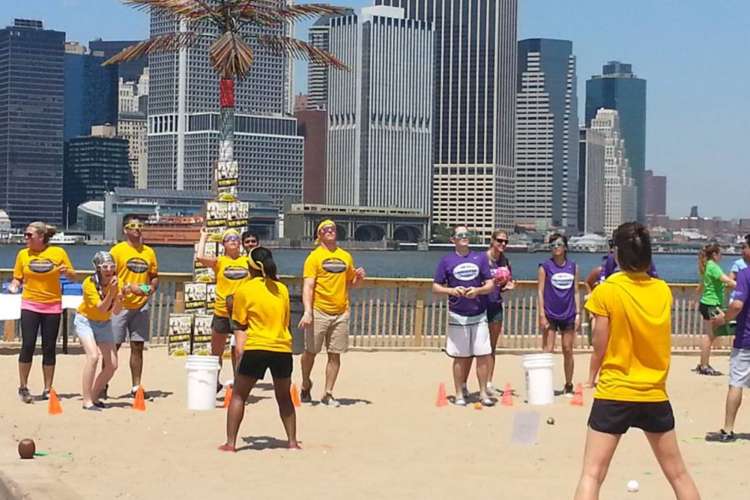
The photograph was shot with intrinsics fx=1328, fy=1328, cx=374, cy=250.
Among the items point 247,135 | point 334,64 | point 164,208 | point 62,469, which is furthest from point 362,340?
point 247,135

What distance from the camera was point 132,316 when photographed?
12.9 metres

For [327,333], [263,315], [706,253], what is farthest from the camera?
[706,253]

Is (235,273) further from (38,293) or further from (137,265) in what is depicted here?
(38,293)

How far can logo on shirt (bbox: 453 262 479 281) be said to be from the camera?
12.8m

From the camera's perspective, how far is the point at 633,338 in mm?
6887

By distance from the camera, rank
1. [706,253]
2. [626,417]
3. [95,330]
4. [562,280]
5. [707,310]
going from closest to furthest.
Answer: [626,417], [95,330], [562,280], [707,310], [706,253]

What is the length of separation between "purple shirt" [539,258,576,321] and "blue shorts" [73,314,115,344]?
455 cm

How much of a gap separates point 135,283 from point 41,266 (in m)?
0.91

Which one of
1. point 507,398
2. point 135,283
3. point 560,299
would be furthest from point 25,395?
point 560,299

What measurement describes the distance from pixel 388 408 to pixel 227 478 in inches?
161

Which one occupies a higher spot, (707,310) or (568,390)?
(707,310)

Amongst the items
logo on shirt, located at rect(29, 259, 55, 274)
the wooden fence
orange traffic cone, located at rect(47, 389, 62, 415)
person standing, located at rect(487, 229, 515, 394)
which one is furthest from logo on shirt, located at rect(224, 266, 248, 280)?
the wooden fence

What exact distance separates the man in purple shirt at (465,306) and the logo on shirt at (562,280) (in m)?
1.05

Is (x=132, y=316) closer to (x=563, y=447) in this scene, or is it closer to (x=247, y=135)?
(x=563, y=447)
